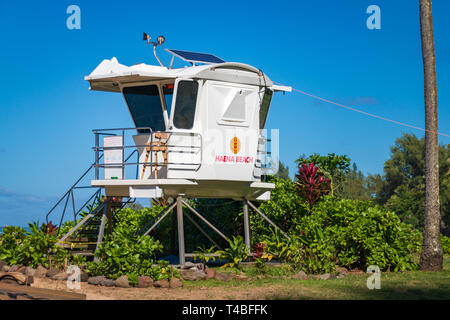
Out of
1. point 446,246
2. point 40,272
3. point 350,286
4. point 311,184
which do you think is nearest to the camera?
point 350,286

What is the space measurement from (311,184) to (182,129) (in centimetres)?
644

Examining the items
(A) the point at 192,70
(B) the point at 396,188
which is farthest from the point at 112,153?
(B) the point at 396,188

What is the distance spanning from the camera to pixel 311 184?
22.1 meters

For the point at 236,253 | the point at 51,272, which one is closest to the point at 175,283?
the point at 51,272

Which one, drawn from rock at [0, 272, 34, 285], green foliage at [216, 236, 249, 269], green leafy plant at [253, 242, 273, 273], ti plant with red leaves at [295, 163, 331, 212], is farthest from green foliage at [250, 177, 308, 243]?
rock at [0, 272, 34, 285]

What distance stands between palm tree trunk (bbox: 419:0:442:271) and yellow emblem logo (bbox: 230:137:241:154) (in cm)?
571

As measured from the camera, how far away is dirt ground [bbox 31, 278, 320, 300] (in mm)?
12953

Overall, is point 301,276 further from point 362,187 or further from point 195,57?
point 362,187

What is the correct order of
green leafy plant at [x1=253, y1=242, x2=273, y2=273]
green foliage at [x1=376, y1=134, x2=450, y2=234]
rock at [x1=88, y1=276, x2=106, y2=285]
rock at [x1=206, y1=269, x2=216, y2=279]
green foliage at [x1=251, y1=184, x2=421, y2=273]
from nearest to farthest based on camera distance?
rock at [x1=88, y1=276, x2=106, y2=285] < rock at [x1=206, y1=269, x2=216, y2=279] < green foliage at [x1=251, y1=184, x2=421, y2=273] < green leafy plant at [x1=253, y1=242, x2=273, y2=273] < green foliage at [x1=376, y1=134, x2=450, y2=234]

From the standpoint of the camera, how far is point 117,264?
15.1 m

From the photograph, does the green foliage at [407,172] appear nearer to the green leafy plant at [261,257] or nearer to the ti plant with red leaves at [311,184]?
the ti plant with red leaves at [311,184]

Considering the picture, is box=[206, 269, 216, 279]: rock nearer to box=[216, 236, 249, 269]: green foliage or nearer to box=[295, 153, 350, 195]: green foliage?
box=[216, 236, 249, 269]: green foliage
